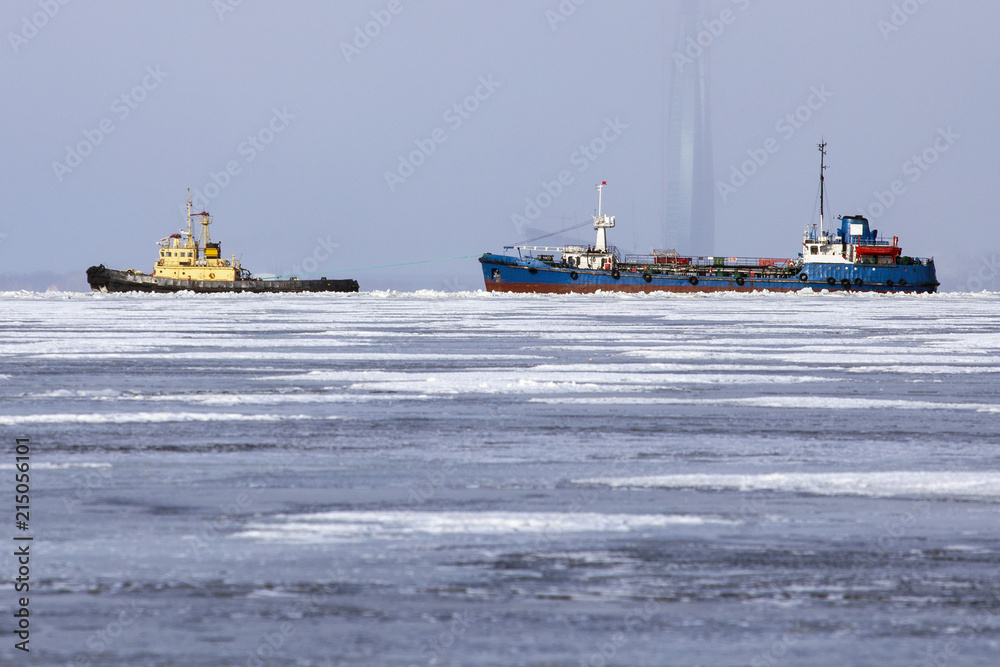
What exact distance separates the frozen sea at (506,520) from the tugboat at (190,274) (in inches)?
2694

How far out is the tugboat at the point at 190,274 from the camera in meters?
81.8

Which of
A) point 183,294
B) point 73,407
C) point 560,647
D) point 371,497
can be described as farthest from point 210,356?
point 183,294

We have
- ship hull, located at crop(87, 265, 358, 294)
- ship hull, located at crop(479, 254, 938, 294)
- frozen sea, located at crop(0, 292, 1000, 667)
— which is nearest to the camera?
frozen sea, located at crop(0, 292, 1000, 667)

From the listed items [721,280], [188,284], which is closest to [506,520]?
[188,284]

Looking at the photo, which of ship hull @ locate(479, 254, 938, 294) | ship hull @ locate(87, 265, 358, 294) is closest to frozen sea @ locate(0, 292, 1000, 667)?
ship hull @ locate(87, 265, 358, 294)

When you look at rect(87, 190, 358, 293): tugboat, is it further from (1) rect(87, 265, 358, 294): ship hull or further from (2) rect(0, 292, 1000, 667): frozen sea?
(2) rect(0, 292, 1000, 667): frozen sea

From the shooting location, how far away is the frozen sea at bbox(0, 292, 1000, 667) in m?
4.73

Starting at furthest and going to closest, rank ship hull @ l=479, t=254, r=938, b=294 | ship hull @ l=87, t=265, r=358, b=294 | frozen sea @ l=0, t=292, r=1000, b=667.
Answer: ship hull @ l=479, t=254, r=938, b=294
ship hull @ l=87, t=265, r=358, b=294
frozen sea @ l=0, t=292, r=1000, b=667

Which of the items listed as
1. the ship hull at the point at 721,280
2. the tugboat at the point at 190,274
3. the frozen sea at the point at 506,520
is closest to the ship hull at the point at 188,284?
the tugboat at the point at 190,274

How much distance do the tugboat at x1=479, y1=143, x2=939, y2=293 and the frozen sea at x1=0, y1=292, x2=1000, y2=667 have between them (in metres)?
70.3

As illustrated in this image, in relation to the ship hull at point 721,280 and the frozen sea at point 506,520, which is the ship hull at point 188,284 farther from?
the frozen sea at point 506,520

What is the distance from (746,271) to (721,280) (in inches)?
100.0

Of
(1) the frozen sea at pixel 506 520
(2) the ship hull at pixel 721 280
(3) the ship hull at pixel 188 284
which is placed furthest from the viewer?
(2) the ship hull at pixel 721 280

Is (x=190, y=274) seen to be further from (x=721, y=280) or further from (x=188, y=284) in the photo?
(x=721, y=280)
